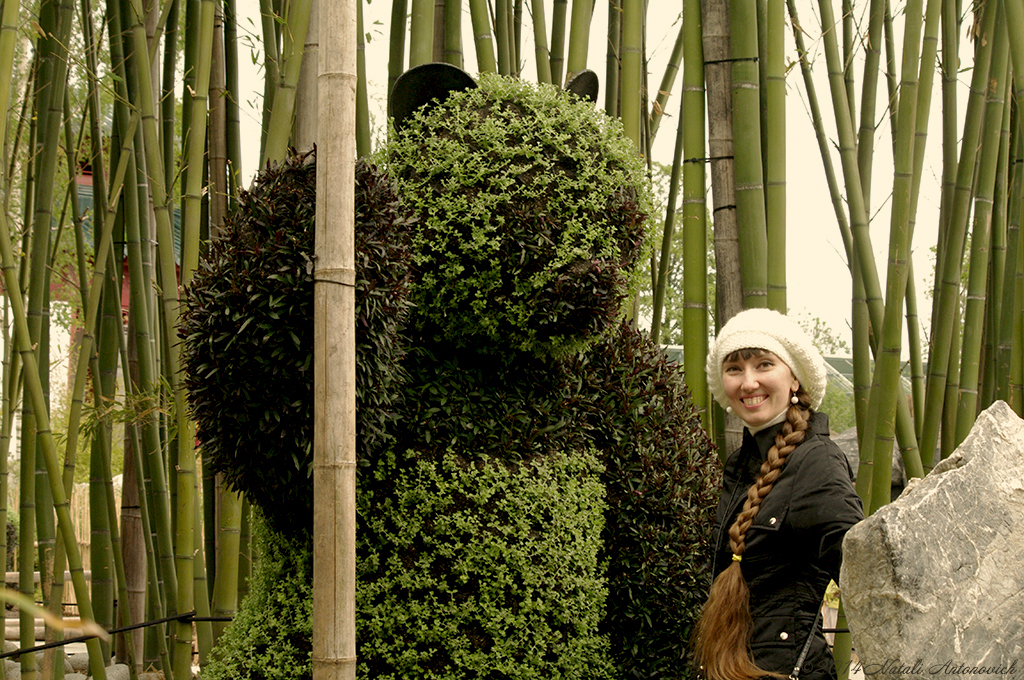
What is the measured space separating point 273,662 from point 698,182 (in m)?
1.25

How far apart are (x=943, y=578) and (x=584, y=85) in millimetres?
1128

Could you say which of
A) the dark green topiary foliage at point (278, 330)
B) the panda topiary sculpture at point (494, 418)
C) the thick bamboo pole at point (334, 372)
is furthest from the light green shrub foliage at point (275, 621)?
the thick bamboo pole at point (334, 372)

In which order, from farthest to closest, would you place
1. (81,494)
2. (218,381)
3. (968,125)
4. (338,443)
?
(81,494), (968,125), (218,381), (338,443)

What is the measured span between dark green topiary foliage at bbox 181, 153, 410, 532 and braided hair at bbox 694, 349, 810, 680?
59cm

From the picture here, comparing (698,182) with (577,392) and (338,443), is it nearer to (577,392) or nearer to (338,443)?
(577,392)

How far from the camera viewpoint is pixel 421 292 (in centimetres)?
155

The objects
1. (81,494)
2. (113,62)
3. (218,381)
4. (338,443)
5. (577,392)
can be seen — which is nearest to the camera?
(338,443)

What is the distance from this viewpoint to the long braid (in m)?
1.36

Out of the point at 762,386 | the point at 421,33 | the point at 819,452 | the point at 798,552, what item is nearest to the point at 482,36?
the point at 421,33

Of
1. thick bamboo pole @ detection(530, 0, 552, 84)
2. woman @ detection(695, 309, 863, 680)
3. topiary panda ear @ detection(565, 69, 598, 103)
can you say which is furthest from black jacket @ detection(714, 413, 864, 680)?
thick bamboo pole @ detection(530, 0, 552, 84)

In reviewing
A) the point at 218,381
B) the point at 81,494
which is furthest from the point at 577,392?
the point at 81,494

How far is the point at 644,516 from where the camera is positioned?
174cm

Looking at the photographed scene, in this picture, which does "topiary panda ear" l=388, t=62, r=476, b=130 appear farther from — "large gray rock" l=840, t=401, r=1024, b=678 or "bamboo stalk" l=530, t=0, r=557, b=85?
"large gray rock" l=840, t=401, r=1024, b=678

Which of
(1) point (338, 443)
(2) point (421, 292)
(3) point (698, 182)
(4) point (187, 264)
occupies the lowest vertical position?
(1) point (338, 443)
